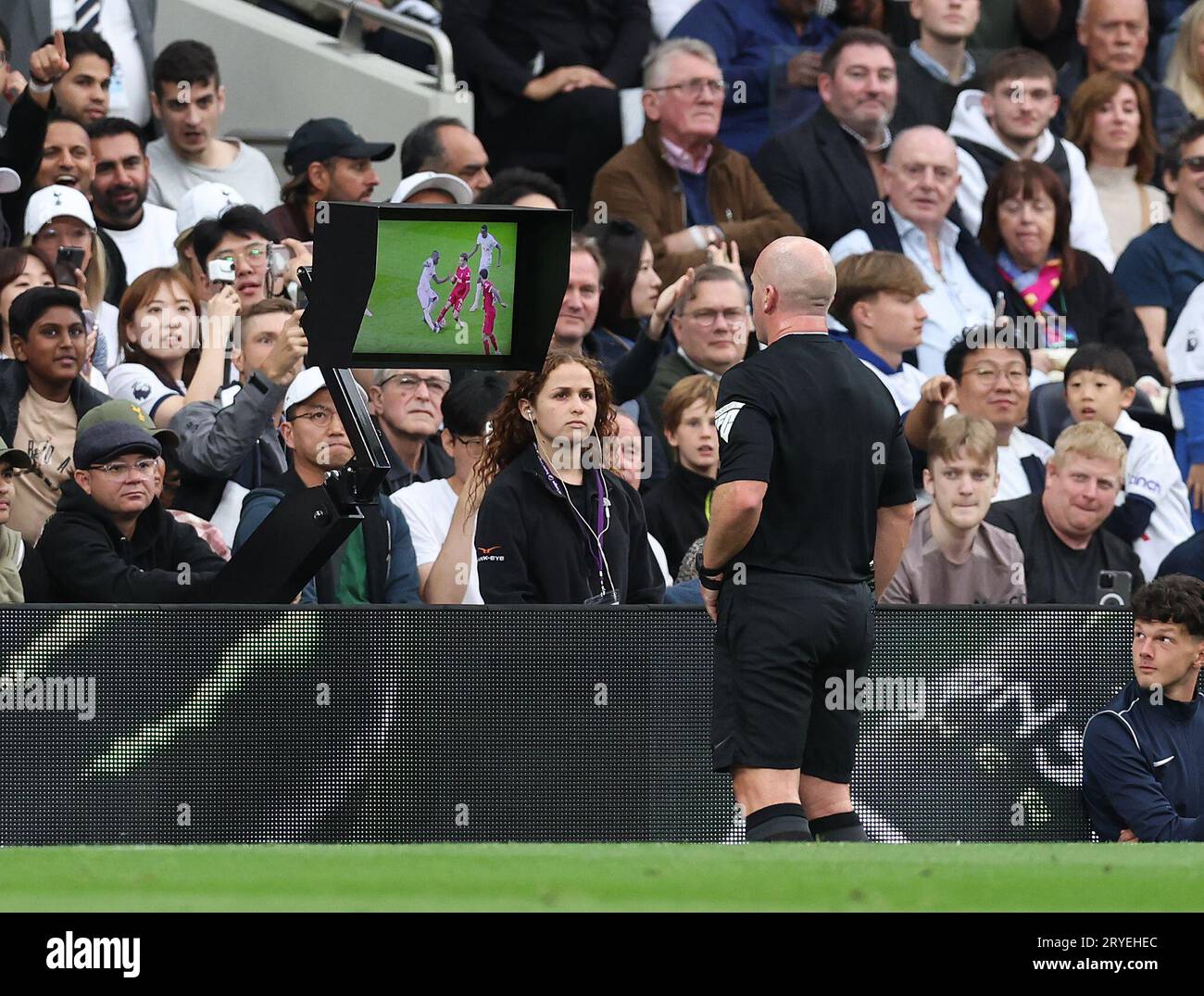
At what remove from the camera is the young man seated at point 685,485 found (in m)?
8.38

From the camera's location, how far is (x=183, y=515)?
7.58m

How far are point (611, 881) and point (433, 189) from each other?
17.1 ft

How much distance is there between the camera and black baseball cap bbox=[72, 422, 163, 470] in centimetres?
718

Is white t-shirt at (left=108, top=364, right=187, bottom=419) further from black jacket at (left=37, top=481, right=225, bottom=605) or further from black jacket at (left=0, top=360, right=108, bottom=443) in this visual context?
black jacket at (left=37, top=481, right=225, bottom=605)

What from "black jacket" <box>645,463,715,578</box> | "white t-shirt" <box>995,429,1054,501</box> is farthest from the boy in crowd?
"white t-shirt" <box>995,429,1054,501</box>

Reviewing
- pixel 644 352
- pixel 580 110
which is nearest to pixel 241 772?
pixel 644 352

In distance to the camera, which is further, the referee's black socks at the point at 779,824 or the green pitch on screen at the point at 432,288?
the green pitch on screen at the point at 432,288

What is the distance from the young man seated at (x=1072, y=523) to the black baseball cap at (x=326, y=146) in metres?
3.26

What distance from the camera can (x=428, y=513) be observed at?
26.2 ft

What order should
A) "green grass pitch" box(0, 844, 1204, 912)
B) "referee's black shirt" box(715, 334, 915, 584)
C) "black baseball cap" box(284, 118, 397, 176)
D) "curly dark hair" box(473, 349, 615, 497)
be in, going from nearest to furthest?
"green grass pitch" box(0, 844, 1204, 912) < "referee's black shirt" box(715, 334, 915, 584) < "curly dark hair" box(473, 349, 615, 497) < "black baseball cap" box(284, 118, 397, 176)

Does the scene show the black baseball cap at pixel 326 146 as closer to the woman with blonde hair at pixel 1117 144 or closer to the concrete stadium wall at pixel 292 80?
the concrete stadium wall at pixel 292 80

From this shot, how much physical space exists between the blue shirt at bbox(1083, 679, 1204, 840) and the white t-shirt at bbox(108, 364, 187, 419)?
3.92 m

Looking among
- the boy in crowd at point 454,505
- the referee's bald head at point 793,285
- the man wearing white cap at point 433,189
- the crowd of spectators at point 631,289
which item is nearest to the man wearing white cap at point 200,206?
the crowd of spectators at point 631,289
